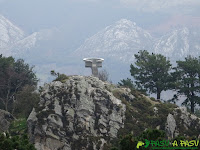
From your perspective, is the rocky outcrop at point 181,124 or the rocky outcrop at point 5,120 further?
the rocky outcrop at point 5,120

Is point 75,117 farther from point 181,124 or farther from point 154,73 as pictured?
point 154,73

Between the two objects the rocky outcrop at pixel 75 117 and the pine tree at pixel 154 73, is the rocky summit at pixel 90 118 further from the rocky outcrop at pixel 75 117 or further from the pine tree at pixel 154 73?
the pine tree at pixel 154 73

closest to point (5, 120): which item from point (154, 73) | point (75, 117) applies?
point (75, 117)

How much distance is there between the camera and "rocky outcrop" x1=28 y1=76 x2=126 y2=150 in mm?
34219

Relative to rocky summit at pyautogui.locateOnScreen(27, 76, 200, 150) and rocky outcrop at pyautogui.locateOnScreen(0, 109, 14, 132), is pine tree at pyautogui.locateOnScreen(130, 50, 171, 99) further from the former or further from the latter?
rocky outcrop at pyautogui.locateOnScreen(0, 109, 14, 132)

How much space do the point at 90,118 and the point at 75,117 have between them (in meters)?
1.72

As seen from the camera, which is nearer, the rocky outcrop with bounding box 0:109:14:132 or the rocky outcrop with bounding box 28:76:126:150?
the rocky outcrop with bounding box 28:76:126:150

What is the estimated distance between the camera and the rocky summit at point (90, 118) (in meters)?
34.4

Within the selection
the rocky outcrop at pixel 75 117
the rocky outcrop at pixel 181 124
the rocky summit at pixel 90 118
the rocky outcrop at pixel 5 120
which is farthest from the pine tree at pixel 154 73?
the rocky outcrop at pixel 5 120

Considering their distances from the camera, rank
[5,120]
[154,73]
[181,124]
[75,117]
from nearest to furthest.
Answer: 1. [75,117]
2. [181,124]
3. [5,120]
4. [154,73]

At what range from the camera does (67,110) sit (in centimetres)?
3622

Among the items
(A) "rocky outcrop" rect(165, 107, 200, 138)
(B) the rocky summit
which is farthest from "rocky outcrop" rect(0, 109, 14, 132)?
(A) "rocky outcrop" rect(165, 107, 200, 138)

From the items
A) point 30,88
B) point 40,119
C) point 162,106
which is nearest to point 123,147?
point 40,119

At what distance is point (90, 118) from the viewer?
35.8 m
